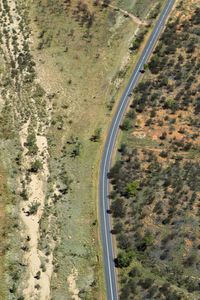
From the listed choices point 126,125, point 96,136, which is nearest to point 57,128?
point 96,136

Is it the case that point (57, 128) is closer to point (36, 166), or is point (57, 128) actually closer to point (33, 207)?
point (36, 166)

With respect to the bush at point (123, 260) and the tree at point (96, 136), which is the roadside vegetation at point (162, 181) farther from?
the tree at point (96, 136)

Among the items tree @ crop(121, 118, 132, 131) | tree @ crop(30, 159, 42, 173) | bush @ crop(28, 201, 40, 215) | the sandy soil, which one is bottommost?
the sandy soil

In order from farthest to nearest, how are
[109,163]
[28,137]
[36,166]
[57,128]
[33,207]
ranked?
[57,128] < [28,137] < [109,163] < [36,166] < [33,207]

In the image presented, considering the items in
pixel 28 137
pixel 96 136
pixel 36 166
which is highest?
pixel 28 137

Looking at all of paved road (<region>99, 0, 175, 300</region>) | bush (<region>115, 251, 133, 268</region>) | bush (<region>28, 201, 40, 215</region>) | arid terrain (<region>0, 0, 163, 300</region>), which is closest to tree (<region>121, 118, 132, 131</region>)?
paved road (<region>99, 0, 175, 300</region>)

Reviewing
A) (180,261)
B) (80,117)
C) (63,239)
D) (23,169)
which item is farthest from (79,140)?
(180,261)

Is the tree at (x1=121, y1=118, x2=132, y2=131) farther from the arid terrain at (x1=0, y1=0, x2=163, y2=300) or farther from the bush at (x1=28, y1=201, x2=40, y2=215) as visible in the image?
the bush at (x1=28, y1=201, x2=40, y2=215)
